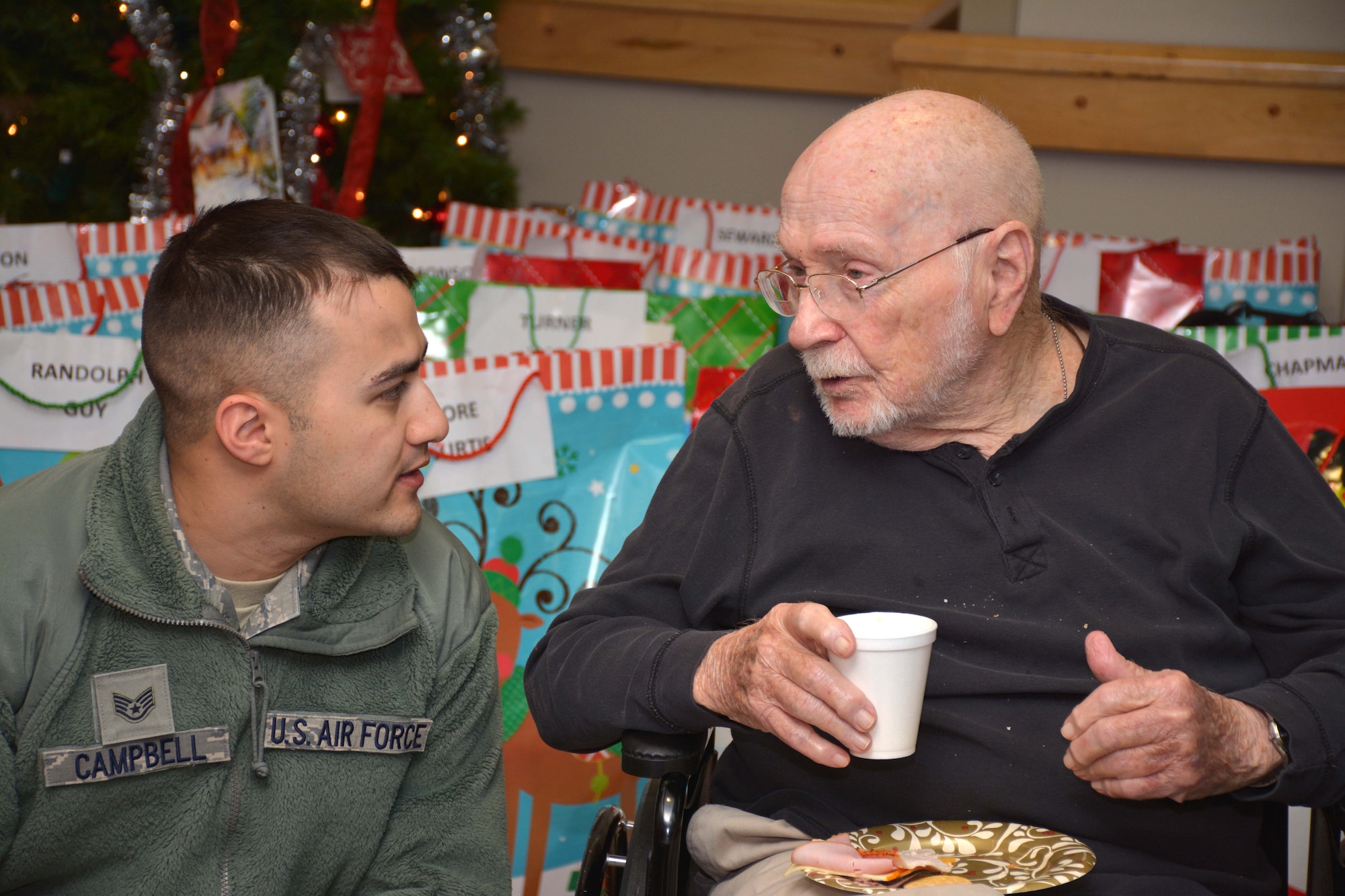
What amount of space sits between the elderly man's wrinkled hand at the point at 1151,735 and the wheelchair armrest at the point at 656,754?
17.6 inches

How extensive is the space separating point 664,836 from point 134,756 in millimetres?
606

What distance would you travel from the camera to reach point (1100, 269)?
2582 millimetres

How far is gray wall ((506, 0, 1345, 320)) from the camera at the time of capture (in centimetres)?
326

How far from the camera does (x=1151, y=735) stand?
3.94ft

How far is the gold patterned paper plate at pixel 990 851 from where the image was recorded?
1.14 m

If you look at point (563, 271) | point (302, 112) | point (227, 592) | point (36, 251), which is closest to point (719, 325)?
point (563, 271)

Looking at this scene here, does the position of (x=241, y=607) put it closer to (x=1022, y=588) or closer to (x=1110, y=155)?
(x=1022, y=588)

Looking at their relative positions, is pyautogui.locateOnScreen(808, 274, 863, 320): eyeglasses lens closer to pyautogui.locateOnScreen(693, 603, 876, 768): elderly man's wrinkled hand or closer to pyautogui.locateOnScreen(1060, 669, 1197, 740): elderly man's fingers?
pyautogui.locateOnScreen(693, 603, 876, 768): elderly man's wrinkled hand

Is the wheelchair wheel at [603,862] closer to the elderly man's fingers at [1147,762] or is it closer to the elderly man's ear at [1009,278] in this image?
the elderly man's fingers at [1147,762]

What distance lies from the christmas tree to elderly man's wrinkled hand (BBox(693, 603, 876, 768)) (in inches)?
107

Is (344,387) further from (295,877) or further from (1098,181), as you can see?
(1098,181)

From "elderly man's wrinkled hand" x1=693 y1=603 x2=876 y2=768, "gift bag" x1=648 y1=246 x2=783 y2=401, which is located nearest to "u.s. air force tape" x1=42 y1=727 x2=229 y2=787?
"elderly man's wrinkled hand" x1=693 y1=603 x2=876 y2=768

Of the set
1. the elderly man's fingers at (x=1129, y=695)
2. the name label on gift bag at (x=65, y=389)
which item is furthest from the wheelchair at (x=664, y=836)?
the name label on gift bag at (x=65, y=389)

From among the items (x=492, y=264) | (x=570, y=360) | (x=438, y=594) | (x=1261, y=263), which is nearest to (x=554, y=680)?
(x=438, y=594)
